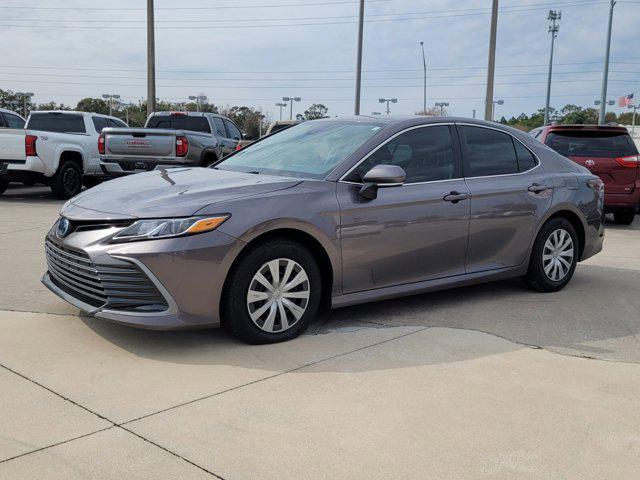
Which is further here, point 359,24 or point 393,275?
point 359,24

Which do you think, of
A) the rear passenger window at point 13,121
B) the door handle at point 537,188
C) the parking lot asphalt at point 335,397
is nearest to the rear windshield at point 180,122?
the rear passenger window at point 13,121

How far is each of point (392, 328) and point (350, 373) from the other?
104 cm

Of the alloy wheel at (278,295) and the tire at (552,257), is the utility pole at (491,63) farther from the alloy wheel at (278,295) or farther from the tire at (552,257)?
the alloy wheel at (278,295)

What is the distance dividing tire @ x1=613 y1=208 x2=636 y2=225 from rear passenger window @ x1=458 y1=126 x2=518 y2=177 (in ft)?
23.1

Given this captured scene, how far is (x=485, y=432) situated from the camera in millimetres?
3357

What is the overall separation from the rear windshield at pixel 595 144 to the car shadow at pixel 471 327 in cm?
531

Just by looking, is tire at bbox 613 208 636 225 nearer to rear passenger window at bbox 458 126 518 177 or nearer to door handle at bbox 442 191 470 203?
rear passenger window at bbox 458 126 518 177

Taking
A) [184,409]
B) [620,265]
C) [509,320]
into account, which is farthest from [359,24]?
[184,409]

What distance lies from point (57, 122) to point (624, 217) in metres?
11.8

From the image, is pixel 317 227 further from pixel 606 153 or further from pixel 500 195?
pixel 606 153

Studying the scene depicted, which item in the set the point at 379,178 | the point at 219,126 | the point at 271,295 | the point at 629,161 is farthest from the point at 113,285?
the point at 219,126

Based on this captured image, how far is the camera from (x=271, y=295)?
14.8 feet

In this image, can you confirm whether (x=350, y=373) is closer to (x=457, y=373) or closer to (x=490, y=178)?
(x=457, y=373)

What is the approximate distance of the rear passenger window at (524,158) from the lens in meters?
6.16
